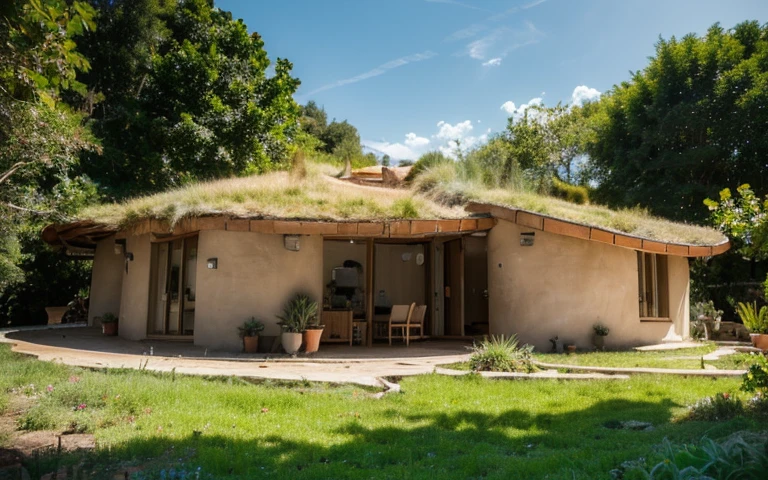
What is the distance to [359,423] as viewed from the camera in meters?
4.62

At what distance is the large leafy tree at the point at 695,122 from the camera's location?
53.1ft

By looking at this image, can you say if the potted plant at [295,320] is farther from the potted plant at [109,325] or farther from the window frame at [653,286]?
the window frame at [653,286]

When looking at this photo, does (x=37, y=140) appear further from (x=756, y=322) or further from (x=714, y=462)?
(x=756, y=322)

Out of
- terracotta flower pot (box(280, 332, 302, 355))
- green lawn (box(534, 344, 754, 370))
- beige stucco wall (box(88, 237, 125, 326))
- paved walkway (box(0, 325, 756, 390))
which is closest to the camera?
paved walkway (box(0, 325, 756, 390))

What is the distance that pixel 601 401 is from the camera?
17.7 feet

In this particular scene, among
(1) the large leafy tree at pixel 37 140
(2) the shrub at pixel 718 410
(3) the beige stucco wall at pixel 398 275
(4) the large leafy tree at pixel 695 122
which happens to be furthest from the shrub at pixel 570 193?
(2) the shrub at pixel 718 410

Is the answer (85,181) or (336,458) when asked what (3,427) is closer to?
(336,458)

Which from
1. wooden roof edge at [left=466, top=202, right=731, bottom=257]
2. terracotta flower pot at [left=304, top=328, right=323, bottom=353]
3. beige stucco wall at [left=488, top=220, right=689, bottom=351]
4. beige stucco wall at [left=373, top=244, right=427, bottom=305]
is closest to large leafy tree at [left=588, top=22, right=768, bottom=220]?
wooden roof edge at [left=466, top=202, right=731, bottom=257]

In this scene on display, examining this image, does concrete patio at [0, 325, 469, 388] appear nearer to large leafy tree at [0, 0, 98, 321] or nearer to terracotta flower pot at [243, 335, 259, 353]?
terracotta flower pot at [243, 335, 259, 353]

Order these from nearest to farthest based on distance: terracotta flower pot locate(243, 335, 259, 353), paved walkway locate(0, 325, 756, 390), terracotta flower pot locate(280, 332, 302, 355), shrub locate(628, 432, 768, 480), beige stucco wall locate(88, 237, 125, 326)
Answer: shrub locate(628, 432, 768, 480), paved walkway locate(0, 325, 756, 390), terracotta flower pot locate(280, 332, 302, 355), terracotta flower pot locate(243, 335, 259, 353), beige stucco wall locate(88, 237, 125, 326)

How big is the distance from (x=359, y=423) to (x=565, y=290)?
6.35 meters

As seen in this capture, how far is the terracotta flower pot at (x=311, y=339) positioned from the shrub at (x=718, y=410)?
613 centimetres

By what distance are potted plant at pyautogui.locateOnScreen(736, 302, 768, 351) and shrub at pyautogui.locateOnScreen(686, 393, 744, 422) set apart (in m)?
0.71

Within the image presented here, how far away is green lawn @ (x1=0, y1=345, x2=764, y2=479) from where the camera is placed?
3471mm
